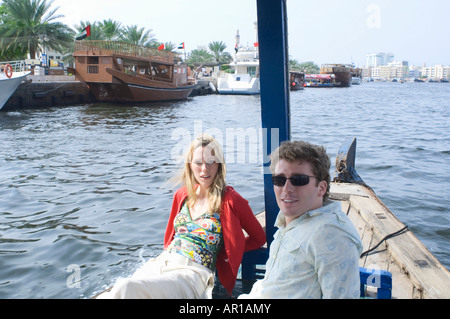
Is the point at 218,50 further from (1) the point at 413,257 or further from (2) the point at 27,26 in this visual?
(1) the point at 413,257

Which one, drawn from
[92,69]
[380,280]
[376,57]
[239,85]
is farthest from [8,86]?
[376,57]

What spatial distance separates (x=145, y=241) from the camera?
5.85m

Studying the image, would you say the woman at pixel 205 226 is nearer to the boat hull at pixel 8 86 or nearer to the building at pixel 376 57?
the boat hull at pixel 8 86

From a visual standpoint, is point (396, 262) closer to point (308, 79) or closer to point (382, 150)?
point (382, 150)

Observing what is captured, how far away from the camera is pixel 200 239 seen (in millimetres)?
2865

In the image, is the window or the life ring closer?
the life ring

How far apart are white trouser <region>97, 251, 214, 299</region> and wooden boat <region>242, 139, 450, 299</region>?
0.83m

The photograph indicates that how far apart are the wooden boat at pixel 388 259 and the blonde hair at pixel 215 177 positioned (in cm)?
70

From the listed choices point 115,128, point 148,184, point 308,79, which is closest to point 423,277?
point 148,184

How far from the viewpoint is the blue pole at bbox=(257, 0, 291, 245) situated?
2.82 metres

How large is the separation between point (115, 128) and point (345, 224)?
55.3ft

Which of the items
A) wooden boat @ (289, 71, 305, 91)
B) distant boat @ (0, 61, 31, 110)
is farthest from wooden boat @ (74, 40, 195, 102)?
wooden boat @ (289, 71, 305, 91)
